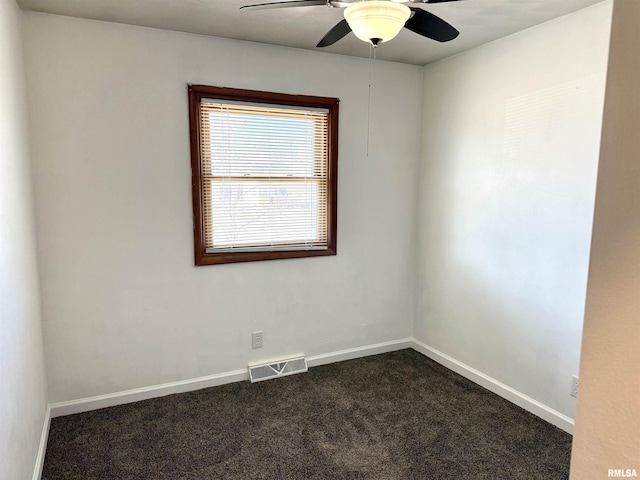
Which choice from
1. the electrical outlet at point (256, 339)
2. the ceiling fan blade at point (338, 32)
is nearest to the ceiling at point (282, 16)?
the ceiling fan blade at point (338, 32)

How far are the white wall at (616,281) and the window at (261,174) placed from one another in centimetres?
249

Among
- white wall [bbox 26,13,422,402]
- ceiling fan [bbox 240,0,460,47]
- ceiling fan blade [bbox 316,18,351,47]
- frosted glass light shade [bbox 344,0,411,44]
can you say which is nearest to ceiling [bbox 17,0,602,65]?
white wall [bbox 26,13,422,402]

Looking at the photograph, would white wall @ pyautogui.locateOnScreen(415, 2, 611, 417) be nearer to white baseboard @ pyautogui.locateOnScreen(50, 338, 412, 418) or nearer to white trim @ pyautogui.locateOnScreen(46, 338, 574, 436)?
white trim @ pyautogui.locateOnScreen(46, 338, 574, 436)

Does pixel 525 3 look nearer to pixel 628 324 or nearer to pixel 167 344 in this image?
pixel 628 324

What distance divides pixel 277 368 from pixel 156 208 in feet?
4.82

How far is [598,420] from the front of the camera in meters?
0.71

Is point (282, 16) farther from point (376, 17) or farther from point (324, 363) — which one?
point (324, 363)

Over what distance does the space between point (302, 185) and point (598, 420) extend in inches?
104

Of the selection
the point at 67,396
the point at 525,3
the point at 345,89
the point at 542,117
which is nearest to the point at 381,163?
the point at 345,89

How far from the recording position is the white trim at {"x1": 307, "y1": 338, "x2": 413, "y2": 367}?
11.1ft

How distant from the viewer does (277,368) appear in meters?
3.19

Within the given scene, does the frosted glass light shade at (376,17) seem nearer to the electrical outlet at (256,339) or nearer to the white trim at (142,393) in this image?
the electrical outlet at (256,339)

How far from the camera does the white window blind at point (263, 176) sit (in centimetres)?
288

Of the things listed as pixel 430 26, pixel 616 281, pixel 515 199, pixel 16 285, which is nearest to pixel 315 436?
pixel 16 285
